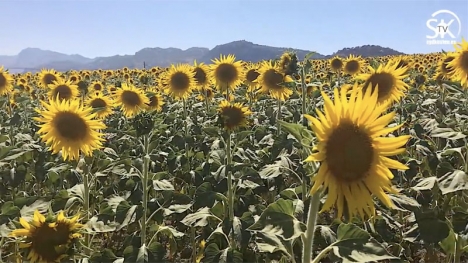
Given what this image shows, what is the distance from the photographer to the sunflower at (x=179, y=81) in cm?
784

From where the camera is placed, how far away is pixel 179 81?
25.7ft

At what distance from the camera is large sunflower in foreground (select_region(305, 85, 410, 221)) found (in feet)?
6.41

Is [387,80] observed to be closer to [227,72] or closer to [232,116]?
[232,116]

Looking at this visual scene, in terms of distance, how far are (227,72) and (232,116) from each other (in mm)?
3205

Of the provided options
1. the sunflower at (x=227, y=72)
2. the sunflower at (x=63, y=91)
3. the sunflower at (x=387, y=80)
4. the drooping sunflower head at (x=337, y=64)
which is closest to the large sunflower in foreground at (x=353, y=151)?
the sunflower at (x=387, y=80)

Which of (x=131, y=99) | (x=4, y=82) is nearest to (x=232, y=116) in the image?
(x=131, y=99)

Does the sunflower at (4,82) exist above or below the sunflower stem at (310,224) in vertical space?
above

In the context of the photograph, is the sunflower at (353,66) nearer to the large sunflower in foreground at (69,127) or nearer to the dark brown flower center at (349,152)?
the large sunflower in foreground at (69,127)

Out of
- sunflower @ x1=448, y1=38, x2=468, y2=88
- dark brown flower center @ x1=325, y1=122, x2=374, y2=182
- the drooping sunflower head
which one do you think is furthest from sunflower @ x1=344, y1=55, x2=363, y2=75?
dark brown flower center @ x1=325, y1=122, x2=374, y2=182

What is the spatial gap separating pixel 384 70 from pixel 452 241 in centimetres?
236

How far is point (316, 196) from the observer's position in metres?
2.22

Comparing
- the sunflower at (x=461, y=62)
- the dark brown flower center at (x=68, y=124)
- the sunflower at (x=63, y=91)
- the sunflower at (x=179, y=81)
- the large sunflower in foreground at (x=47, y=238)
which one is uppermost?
the sunflower at (x=461, y=62)

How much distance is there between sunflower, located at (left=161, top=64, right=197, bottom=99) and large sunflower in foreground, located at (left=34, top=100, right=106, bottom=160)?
380 centimetres

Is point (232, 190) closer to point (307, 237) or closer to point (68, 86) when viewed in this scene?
point (307, 237)
